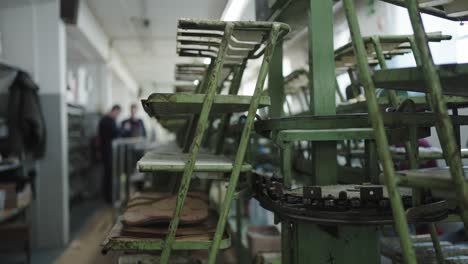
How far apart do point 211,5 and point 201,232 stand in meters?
1.28

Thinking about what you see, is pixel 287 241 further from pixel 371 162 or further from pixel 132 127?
pixel 132 127

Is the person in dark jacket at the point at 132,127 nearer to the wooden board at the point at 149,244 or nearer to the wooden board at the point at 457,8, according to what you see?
the wooden board at the point at 149,244

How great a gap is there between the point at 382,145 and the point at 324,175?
64 cm

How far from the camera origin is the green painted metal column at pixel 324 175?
147 cm

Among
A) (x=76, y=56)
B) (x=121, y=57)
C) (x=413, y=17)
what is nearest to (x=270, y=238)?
(x=413, y=17)

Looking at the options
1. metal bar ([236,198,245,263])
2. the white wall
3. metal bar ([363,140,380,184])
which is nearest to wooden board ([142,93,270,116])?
metal bar ([363,140,380,184])

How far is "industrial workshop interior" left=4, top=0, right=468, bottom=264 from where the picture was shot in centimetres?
125

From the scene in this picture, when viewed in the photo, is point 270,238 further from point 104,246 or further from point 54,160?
point 54,160

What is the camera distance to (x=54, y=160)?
3916 mm

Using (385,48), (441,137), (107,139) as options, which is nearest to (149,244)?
(441,137)

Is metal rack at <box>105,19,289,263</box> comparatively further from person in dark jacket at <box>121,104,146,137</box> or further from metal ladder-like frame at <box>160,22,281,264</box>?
person in dark jacket at <box>121,104,146,137</box>

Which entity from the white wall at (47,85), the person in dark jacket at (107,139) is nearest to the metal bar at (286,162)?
the white wall at (47,85)

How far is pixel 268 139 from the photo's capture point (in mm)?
2312

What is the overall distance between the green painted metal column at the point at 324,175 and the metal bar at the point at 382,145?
49 centimetres
